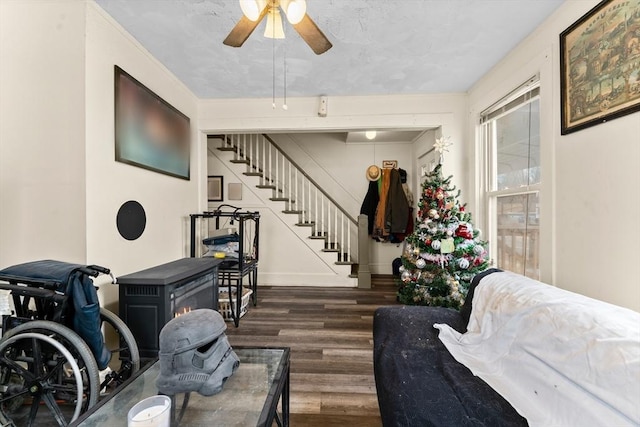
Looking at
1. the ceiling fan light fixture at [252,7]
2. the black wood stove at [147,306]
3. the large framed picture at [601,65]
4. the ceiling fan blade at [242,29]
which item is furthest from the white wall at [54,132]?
the large framed picture at [601,65]

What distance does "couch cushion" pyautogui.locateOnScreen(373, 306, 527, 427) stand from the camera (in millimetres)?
985

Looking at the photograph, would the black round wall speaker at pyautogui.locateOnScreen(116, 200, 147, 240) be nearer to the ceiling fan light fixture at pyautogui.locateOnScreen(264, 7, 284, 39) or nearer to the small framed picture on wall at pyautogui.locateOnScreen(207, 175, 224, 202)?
the ceiling fan light fixture at pyautogui.locateOnScreen(264, 7, 284, 39)

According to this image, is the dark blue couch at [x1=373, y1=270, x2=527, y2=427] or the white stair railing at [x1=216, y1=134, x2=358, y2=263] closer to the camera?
the dark blue couch at [x1=373, y1=270, x2=527, y2=427]

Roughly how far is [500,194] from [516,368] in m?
1.86

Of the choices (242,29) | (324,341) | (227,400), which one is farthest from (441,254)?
(242,29)

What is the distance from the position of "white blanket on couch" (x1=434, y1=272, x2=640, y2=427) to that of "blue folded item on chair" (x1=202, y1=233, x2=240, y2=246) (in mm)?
2316

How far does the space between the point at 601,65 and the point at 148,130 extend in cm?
317

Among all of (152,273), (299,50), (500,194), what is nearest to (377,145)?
(500,194)

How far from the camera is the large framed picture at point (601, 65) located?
1348 millimetres

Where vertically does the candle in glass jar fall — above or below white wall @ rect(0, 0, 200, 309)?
below

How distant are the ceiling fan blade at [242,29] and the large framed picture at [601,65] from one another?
184 centimetres

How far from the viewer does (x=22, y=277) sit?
1.40m

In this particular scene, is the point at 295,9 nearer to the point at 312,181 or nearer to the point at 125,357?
the point at 125,357

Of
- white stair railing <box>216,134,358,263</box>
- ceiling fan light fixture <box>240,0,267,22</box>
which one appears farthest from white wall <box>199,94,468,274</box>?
ceiling fan light fixture <box>240,0,267,22</box>
